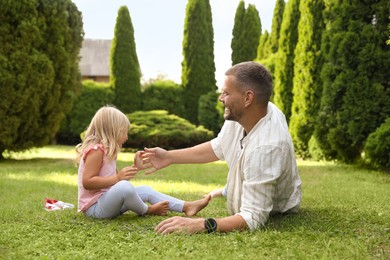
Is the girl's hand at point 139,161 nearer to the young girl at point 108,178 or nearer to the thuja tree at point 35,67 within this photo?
the young girl at point 108,178

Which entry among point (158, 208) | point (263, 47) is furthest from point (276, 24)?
point (158, 208)

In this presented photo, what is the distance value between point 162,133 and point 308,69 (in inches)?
275

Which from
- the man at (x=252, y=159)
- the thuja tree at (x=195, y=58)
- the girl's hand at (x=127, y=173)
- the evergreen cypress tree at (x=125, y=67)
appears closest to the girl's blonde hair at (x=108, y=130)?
the girl's hand at (x=127, y=173)

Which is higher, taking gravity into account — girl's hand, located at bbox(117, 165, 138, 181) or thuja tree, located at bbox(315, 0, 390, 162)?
thuja tree, located at bbox(315, 0, 390, 162)

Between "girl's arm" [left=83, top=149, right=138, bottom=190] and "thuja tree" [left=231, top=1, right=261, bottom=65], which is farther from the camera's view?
"thuja tree" [left=231, top=1, right=261, bottom=65]

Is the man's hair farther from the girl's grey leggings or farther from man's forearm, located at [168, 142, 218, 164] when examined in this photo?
the girl's grey leggings

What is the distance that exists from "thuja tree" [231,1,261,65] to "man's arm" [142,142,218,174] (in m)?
19.1

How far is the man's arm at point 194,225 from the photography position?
3410 mm

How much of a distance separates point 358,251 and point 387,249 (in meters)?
0.27

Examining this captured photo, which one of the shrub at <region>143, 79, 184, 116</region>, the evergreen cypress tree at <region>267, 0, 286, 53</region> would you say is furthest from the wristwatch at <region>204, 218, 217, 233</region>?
the shrub at <region>143, 79, 184, 116</region>

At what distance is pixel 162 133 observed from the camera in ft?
57.4

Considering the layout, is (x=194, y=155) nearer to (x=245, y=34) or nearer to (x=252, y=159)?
(x=252, y=159)

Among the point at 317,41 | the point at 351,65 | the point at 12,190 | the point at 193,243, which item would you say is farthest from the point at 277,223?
the point at 317,41

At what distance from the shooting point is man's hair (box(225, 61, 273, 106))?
370 cm
